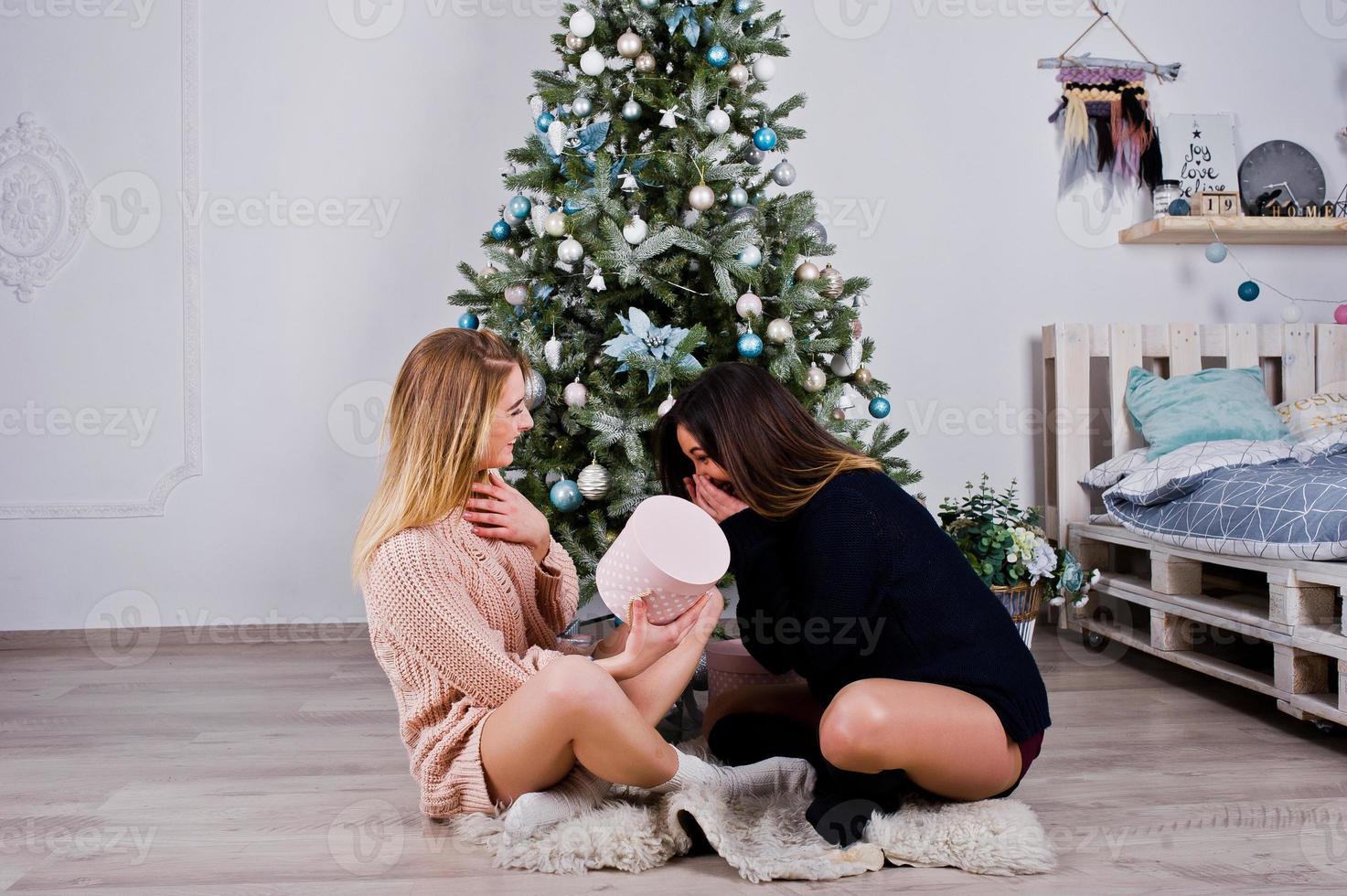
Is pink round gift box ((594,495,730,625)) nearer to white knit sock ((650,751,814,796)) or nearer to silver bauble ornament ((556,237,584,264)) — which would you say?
white knit sock ((650,751,814,796))

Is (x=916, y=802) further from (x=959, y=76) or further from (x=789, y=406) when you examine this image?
(x=959, y=76)

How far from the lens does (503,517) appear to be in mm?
1503

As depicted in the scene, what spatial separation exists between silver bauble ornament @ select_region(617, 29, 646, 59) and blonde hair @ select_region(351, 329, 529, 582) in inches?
39.7

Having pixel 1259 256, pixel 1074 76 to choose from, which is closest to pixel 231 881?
pixel 1074 76

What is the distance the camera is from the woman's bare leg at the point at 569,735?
48.1 inches

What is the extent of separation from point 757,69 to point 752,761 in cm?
153

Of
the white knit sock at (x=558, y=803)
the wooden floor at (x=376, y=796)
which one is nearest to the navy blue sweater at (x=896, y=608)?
the wooden floor at (x=376, y=796)

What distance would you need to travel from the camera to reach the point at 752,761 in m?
1.55

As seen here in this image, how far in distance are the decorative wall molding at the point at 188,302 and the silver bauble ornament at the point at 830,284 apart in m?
1.86

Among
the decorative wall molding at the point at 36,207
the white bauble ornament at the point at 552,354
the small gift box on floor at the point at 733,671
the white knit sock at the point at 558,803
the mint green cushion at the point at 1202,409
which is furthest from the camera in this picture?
the decorative wall molding at the point at 36,207

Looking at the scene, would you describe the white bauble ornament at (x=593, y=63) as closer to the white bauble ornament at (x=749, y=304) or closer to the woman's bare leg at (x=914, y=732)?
the white bauble ornament at (x=749, y=304)

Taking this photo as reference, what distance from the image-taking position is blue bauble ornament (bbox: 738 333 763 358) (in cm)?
198

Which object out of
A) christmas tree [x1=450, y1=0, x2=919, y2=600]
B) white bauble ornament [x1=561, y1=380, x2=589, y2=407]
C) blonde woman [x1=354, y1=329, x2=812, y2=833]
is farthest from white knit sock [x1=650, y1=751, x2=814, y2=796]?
white bauble ornament [x1=561, y1=380, x2=589, y2=407]

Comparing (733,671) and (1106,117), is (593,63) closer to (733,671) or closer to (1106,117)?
(733,671)
